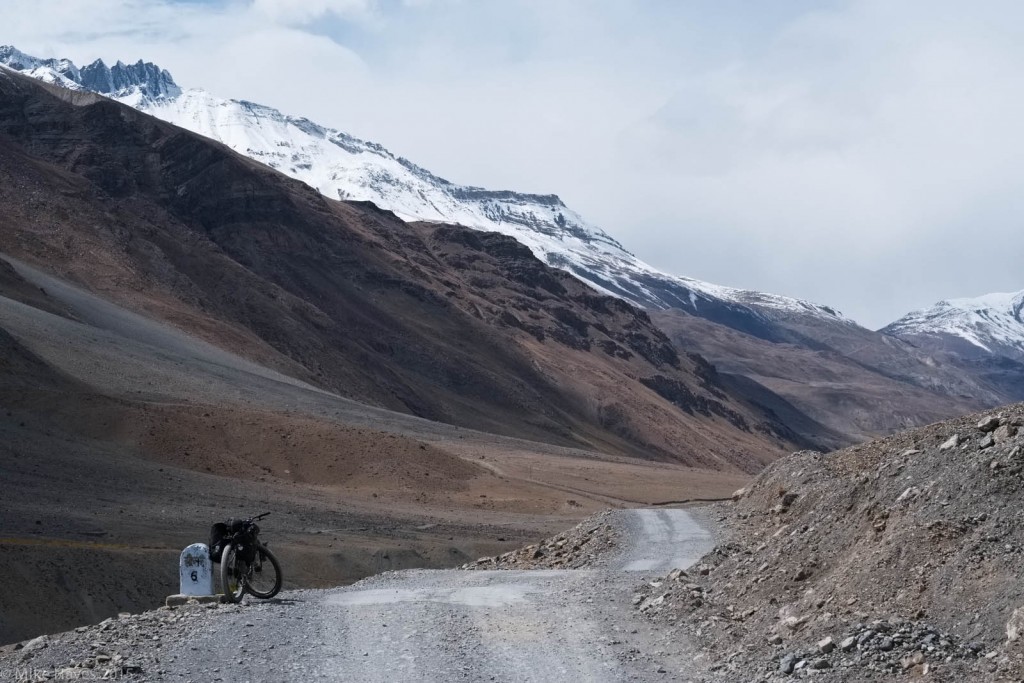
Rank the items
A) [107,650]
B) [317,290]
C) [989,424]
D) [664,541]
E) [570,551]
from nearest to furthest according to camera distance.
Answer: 1. [107,650]
2. [989,424]
3. [664,541]
4. [570,551]
5. [317,290]

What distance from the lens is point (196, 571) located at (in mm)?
17469

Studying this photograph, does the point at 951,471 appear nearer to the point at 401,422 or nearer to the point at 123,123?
the point at 401,422

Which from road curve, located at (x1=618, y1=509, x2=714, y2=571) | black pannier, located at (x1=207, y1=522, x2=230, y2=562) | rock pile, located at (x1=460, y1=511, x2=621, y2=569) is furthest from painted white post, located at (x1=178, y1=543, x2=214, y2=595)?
rock pile, located at (x1=460, y1=511, x2=621, y2=569)

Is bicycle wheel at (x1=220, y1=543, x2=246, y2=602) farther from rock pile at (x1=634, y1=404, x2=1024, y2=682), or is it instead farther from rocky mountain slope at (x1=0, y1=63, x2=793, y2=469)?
rocky mountain slope at (x1=0, y1=63, x2=793, y2=469)

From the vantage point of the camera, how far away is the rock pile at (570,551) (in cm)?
2483

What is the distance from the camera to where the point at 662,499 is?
6178 cm

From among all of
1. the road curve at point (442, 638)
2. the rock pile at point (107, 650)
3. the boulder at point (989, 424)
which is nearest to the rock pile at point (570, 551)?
the road curve at point (442, 638)

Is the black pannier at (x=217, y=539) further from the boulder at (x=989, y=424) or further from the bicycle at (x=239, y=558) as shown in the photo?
the boulder at (x=989, y=424)

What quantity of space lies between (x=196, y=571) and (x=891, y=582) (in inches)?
377

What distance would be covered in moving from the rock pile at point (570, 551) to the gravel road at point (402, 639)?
5682 millimetres

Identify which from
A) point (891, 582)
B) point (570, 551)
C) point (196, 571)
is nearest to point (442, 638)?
point (891, 582)

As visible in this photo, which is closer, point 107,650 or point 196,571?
point 107,650

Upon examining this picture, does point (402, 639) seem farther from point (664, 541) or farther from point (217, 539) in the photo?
point (664, 541)

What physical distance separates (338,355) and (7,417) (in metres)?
58.7
